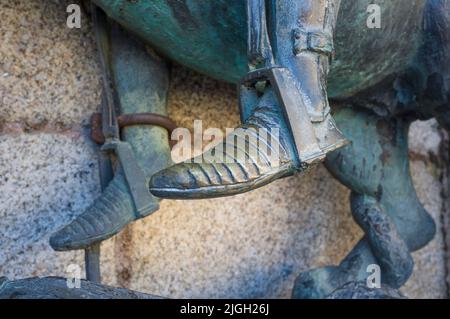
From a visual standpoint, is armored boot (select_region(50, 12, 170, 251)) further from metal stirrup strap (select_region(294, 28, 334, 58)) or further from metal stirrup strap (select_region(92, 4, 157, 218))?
metal stirrup strap (select_region(294, 28, 334, 58))

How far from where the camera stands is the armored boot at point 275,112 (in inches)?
30.2

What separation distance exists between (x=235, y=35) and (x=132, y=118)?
19cm

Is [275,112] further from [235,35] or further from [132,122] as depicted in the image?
[132,122]

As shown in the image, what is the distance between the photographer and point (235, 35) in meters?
1.01

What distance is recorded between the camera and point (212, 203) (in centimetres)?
125

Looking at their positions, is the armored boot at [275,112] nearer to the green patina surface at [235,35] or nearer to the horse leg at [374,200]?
the green patina surface at [235,35]

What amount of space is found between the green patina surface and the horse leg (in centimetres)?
16

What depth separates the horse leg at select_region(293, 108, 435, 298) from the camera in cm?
128

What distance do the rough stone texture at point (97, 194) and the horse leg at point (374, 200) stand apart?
10 centimetres

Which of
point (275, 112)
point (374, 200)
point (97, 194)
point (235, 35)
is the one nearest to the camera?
point (275, 112)

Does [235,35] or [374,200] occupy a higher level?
[235,35]

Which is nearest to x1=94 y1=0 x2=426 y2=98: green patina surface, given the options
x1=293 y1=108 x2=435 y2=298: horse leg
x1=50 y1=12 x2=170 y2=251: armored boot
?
x1=50 y1=12 x2=170 y2=251: armored boot

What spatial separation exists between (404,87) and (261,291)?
404mm

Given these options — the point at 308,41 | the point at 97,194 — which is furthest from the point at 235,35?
the point at 97,194
